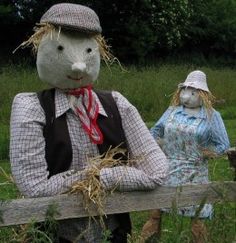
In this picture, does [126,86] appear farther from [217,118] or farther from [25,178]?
[25,178]

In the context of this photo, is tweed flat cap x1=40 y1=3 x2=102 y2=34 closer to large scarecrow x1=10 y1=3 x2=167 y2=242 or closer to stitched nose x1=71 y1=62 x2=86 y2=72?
large scarecrow x1=10 y1=3 x2=167 y2=242

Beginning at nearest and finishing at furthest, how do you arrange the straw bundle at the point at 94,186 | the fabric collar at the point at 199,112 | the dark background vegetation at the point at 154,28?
the straw bundle at the point at 94,186
the fabric collar at the point at 199,112
the dark background vegetation at the point at 154,28

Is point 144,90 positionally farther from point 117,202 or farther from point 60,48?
point 117,202

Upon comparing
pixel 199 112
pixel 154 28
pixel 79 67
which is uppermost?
pixel 79 67

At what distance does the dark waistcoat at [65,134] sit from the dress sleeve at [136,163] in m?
0.04

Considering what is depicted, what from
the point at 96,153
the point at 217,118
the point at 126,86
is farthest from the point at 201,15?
the point at 96,153

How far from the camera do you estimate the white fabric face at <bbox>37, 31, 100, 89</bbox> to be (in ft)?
12.8

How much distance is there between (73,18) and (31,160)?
75 centimetres

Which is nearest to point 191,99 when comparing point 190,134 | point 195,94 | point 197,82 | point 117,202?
point 195,94

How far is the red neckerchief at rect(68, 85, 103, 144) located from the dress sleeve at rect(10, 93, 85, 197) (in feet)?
0.69

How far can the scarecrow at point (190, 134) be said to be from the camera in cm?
590

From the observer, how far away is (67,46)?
3895 mm

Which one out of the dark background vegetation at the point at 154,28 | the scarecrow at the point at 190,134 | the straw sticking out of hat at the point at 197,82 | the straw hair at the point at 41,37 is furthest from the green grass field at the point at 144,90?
the dark background vegetation at the point at 154,28

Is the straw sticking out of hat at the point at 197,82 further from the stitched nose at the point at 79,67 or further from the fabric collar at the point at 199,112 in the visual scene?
the stitched nose at the point at 79,67
